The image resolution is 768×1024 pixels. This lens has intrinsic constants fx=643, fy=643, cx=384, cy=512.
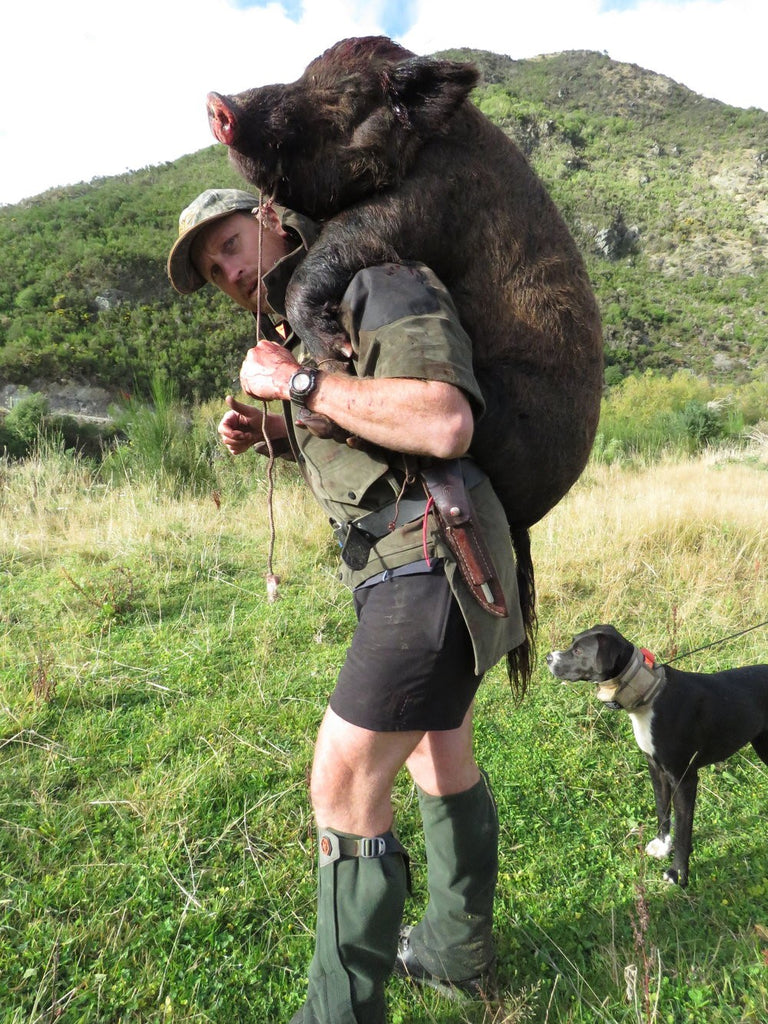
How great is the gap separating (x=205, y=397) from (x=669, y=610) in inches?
897

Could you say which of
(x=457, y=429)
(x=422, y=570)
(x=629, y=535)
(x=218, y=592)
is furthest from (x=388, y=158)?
(x=629, y=535)

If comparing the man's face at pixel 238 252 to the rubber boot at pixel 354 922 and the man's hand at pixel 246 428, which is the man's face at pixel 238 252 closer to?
the man's hand at pixel 246 428

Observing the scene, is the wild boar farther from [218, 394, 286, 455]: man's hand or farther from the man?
[218, 394, 286, 455]: man's hand

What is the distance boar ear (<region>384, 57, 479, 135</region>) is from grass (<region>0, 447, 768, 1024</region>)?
1769mm

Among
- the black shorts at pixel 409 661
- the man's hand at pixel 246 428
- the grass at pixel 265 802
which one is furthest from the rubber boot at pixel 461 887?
the man's hand at pixel 246 428

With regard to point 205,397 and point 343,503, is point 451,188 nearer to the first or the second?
point 343,503

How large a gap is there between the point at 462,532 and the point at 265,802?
1669 mm

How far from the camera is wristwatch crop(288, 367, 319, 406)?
1.29 metres

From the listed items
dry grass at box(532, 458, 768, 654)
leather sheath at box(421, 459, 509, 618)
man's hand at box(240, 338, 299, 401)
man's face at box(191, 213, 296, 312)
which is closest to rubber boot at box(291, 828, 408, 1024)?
leather sheath at box(421, 459, 509, 618)

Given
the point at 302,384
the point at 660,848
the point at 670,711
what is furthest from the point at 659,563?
the point at 302,384

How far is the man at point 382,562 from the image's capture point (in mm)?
1217

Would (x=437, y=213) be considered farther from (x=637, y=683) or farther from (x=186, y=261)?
(x=637, y=683)

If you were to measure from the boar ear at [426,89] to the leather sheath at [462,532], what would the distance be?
72 cm

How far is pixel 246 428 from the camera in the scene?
1964 millimetres
